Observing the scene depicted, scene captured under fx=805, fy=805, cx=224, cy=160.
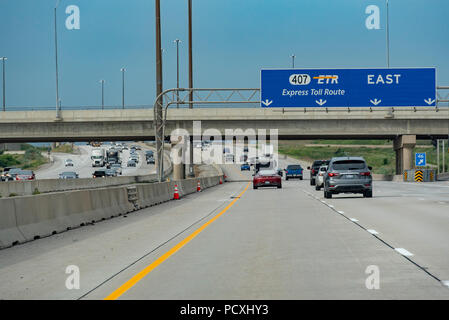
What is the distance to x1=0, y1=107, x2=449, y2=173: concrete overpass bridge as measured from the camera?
225ft

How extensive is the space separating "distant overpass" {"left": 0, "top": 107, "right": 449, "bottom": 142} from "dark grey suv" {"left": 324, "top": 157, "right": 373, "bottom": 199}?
33.6m

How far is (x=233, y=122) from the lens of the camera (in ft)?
229

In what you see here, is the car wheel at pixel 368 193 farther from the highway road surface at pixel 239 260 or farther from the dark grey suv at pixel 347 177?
the highway road surface at pixel 239 260

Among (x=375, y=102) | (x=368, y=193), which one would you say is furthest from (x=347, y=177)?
(x=375, y=102)

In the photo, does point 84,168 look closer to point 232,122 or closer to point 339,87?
point 232,122

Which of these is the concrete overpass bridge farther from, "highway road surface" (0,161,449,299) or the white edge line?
the white edge line

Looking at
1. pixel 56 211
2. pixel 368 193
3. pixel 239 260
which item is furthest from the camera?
pixel 368 193

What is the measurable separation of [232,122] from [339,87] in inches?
575

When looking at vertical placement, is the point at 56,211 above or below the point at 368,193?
above

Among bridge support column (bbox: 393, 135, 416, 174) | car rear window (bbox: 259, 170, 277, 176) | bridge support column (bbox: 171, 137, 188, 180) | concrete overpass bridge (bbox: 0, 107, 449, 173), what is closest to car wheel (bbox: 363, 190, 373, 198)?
car rear window (bbox: 259, 170, 277, 176)

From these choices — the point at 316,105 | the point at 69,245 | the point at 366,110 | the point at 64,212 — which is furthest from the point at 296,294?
the point at 366,110

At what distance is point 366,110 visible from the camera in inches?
2623

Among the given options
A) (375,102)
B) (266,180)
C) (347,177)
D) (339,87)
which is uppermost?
(339,87)
